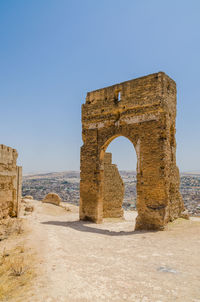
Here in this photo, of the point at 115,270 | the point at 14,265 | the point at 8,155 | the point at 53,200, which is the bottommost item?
the point at 53,200

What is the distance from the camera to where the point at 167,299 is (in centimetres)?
313

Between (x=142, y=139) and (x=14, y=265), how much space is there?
7.04m

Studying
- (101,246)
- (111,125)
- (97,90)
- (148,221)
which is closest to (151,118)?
(111,125)

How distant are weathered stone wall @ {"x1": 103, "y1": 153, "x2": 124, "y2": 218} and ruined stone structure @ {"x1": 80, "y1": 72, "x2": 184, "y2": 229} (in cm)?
347

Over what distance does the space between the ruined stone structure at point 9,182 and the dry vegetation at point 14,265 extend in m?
1.12

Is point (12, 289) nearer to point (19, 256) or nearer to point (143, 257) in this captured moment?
point (19, 256)

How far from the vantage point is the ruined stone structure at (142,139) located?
918 centimetres

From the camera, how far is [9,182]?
27.2 feet

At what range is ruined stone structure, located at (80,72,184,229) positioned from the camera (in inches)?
361

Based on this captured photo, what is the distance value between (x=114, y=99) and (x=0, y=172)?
608cm

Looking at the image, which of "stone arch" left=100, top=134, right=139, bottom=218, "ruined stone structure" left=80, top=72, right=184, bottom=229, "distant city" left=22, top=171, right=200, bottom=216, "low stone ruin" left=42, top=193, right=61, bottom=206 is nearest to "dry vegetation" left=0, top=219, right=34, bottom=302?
"ruined stone structure" left=80, top=72, right=184, bottom=229

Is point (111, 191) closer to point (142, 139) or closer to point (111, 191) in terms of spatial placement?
point (111, 191)

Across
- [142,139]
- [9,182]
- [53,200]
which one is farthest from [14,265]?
[53,200]

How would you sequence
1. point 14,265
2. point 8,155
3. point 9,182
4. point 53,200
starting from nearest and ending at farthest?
point 14,265 → point 8,155 → point 9,182 → point 53,200
